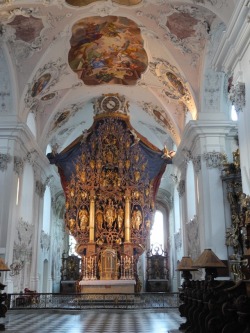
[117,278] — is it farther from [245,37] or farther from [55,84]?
[245,37]

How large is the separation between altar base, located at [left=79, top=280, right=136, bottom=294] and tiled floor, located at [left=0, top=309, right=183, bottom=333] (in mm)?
3820

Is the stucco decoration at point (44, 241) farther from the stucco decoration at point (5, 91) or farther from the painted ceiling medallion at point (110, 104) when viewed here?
the stucco decoration at point (5, 91)

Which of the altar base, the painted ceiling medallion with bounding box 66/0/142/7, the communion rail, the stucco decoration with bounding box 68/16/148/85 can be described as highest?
the stucco decoration with bounding box 68/16/148/85

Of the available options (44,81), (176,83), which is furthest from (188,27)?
(44,81)

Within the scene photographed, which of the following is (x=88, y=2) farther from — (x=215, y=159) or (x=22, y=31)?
(x=215, y=159)

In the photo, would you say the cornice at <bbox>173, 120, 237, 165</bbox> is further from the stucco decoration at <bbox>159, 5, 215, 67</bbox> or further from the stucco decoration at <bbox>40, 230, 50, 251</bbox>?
the stucco decoration at <bbox>40, 230, 50, 251</bbox>

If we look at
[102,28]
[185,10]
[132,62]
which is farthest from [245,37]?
[132,62]

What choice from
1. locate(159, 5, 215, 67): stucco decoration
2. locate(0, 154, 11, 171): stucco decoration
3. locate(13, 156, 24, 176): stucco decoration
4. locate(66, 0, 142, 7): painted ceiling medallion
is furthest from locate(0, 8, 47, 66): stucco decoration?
locate(159, 5, 215, 67): stucco decoration

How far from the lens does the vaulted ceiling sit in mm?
14062

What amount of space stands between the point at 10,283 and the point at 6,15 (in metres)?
9.60

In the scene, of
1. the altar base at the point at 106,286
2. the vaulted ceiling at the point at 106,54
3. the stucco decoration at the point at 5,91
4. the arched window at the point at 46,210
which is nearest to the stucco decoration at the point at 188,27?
the vaulted ceiling at the point at 106,54

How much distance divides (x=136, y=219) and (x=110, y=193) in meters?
1.81

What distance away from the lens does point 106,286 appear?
722 inches

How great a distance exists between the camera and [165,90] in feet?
62.8
